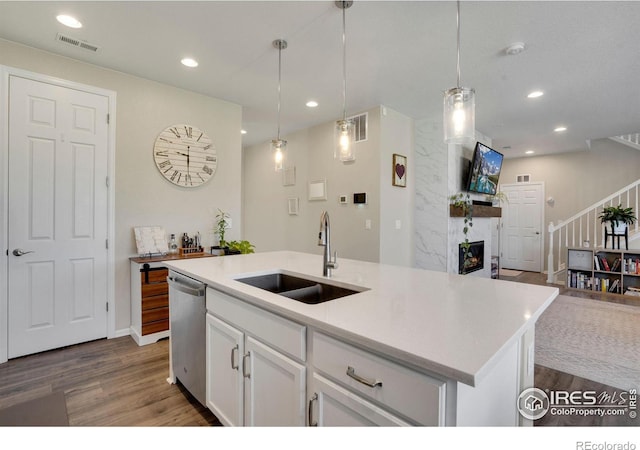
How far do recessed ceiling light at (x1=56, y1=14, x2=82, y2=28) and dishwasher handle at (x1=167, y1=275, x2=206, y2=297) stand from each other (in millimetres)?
2066

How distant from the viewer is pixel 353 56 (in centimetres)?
282

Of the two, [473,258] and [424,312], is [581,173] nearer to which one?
[473,258]

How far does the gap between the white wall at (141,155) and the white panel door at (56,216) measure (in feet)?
0.46

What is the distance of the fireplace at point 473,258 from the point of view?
16.0 ft

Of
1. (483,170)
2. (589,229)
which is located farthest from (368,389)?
(589,229)

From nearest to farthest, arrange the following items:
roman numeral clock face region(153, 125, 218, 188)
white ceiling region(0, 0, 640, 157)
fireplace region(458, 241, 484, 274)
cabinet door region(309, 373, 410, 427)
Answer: cabinet door region(309, 373, 410, 427)
white ceiling region(0, 0, 640, 157)
roman numeral clock face region(153, 125, 218, 188)
fireplace region(458, 241, 484, 274)

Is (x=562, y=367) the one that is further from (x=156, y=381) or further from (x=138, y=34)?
(x=138, y=34)

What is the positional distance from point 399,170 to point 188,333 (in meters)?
3.37

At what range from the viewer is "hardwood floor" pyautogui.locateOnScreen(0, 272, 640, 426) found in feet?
6.28

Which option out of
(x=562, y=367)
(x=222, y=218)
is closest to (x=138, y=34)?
(x=222, y=218)

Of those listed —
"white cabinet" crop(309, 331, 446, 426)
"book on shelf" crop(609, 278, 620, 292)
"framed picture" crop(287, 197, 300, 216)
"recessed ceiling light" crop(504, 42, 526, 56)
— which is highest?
"recessed ceiling light" crop(504, 42, 526, 56)

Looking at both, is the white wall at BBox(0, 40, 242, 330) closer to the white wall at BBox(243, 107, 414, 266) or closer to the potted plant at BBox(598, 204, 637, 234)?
the white wall at BBox(243, 107, 414, 266)

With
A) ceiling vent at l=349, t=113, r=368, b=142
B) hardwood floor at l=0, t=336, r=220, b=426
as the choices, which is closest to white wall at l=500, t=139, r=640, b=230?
ceiling vent at l=349, t=113, r=368, b=142

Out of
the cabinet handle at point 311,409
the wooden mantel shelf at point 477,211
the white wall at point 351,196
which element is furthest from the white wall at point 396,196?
the cabinet handle at point 311,409
